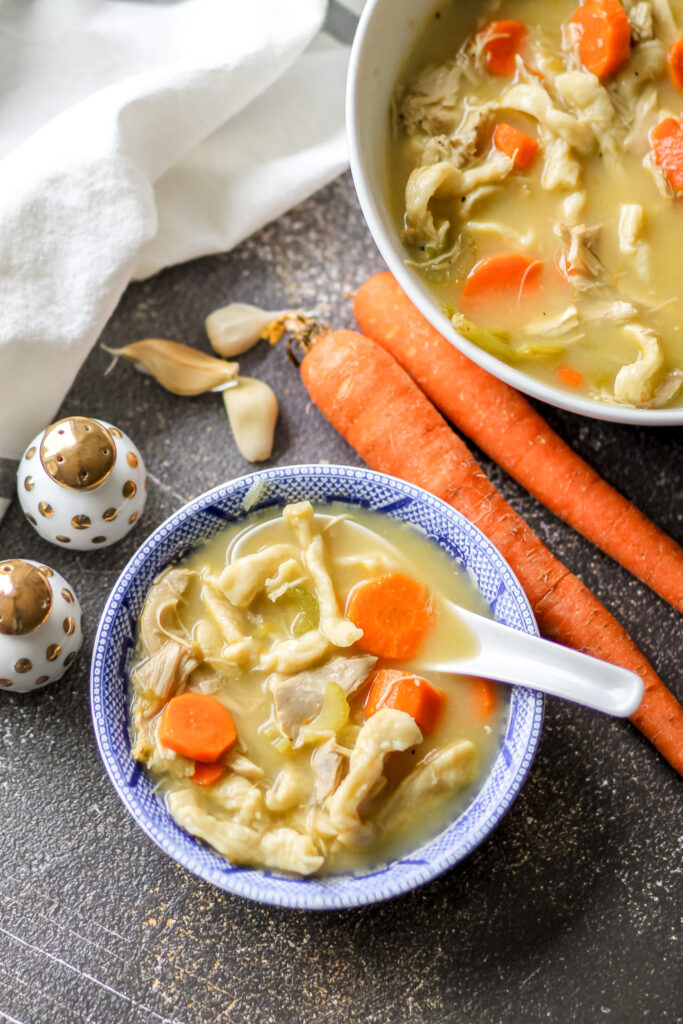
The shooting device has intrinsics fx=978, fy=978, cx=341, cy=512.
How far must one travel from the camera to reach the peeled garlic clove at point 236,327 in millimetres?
3084

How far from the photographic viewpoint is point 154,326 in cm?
318

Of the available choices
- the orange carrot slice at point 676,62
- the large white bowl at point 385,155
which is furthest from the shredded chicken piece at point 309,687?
the orange carrot slice at point 676,62

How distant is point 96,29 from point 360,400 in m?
1.50

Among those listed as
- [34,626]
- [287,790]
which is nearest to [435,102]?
[34,626]

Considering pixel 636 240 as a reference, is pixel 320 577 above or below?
below

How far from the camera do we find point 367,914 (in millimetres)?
2697

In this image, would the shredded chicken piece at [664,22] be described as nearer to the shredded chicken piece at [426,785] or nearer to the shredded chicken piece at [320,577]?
the shredded chicken piece at [320,577]

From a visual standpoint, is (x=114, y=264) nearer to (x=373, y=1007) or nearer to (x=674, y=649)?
(x=674, y=649)

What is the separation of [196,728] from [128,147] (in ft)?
5.77

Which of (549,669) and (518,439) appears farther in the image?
(518,439)

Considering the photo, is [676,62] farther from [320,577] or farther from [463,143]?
[320,577]

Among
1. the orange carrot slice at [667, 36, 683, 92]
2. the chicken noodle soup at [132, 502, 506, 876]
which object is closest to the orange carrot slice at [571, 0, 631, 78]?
the orange carrot slice at [667, 36, 683, 92]

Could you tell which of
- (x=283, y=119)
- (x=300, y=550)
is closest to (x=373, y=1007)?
(x=300, y=550)

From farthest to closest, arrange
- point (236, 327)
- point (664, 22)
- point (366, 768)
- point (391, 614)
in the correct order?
point (236, 327) < point (664, 22) < point (391, 614) < point (366, 768)
